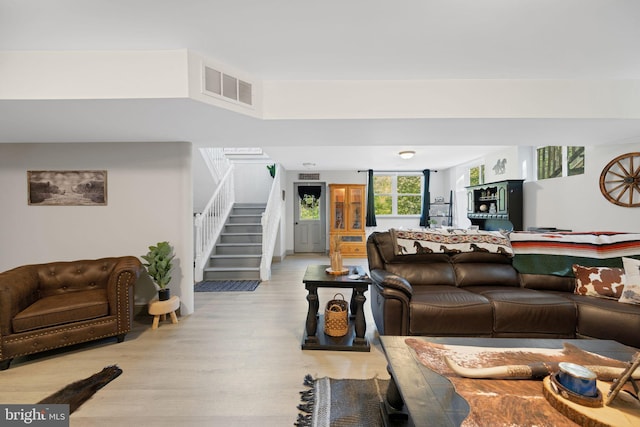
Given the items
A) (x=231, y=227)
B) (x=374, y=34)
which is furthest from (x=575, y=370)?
(x=231, y=227)

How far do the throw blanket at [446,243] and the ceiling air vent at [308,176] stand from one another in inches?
190

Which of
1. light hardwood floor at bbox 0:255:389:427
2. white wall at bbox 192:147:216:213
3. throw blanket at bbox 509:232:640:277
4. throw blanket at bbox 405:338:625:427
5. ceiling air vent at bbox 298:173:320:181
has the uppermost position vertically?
ceiling air vent at bbox 298:173:320:181

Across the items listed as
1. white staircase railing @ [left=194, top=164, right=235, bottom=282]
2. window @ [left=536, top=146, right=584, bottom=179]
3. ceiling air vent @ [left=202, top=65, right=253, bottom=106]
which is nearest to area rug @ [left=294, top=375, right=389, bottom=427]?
ceiling air vent @ [left=202, top=65, right=253, bottom=106]

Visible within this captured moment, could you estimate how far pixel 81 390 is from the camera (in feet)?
6.30

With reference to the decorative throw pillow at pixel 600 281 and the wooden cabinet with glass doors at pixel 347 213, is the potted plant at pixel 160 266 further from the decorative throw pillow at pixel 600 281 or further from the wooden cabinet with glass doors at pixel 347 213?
the wooden cabinet with glass doors at pixel 347 213

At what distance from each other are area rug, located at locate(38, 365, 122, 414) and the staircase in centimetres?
262

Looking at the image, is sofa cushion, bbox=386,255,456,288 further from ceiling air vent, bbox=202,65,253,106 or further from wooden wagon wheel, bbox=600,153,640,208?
wooden wagon wheel, bbox=600,153,640,208

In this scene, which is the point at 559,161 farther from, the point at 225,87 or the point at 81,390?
the point at 81,390

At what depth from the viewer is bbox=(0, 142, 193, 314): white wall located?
10.5ft

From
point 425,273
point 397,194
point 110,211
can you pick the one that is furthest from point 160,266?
point 397,194

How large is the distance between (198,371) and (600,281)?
11.4ft

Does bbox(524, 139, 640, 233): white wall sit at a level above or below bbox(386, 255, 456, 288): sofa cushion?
above

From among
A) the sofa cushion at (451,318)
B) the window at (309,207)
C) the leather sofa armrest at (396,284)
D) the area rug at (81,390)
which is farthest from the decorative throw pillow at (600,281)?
the window at (309,207)

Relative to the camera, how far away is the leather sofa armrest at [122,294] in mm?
2525
